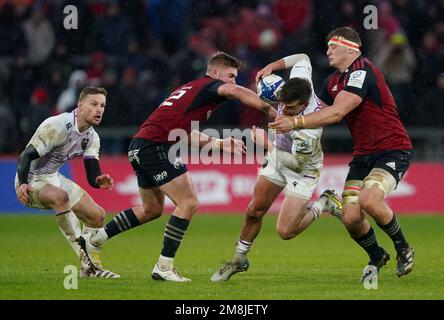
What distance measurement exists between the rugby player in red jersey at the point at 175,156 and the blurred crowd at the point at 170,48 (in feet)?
29.6

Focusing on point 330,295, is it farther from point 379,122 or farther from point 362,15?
point 362,15

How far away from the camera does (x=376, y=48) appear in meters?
20.8

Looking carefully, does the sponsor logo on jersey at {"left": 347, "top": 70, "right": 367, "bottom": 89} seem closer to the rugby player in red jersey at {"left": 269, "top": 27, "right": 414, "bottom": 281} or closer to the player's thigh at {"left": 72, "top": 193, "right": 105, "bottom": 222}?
the rugby player in red jersey at {"left": 269, "top": 27, "right": 414, "bottom": 281}

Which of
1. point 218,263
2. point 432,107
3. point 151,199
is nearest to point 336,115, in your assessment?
point 151,199

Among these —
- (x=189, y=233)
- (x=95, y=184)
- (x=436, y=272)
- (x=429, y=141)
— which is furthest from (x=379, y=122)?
(x=429, y=141)

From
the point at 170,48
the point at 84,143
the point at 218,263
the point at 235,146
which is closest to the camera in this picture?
the point at 235,146

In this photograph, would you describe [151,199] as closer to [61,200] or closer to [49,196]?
[61,200]

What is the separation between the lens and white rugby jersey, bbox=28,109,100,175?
1126 cm

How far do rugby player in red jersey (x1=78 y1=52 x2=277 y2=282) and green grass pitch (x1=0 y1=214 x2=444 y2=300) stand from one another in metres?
0.52

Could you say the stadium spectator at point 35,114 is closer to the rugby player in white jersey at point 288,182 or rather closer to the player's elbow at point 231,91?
the rugby player in white jersey at point 288,182

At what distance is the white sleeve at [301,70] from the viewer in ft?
35.9

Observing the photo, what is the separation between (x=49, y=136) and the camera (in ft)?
37.0

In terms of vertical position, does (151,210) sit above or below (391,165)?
below

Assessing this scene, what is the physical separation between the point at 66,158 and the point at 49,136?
22.5 inches
